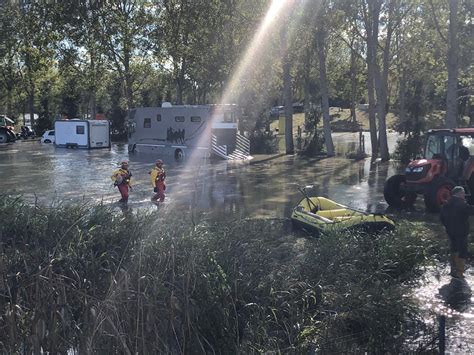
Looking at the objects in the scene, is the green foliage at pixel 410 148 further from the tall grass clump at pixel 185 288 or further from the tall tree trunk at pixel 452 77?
the tall grass clump at pixel 185 288

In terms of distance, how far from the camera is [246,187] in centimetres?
2020

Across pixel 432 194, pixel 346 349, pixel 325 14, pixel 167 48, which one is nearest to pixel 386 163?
pixel 325 14

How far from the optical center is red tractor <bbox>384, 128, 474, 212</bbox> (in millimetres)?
14336

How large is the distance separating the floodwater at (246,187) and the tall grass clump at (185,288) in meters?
0.68

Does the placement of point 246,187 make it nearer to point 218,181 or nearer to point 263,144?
point 218,181

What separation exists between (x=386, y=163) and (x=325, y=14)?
330 inches

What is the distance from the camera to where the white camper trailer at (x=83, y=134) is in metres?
42.1

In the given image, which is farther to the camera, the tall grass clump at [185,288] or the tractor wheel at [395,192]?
the tractor wheel at [395,192]

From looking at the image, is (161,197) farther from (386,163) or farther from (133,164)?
(386,163)

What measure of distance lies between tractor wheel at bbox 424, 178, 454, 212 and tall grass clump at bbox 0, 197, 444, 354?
5.33m

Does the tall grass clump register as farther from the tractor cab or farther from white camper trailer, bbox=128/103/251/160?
white camper trailer, bbox=128/103/251/160

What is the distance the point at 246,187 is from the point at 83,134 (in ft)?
82.7

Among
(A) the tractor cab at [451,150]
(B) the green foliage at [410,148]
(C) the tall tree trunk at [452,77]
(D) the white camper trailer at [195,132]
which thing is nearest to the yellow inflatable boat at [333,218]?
(A) the tractor cab at [451,150]

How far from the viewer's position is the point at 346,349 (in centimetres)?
586
